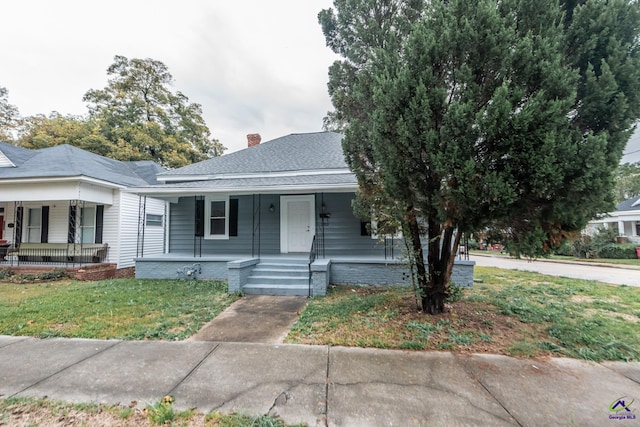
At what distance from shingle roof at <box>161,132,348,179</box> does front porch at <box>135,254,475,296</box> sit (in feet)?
11.2

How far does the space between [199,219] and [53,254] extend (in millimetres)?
6285

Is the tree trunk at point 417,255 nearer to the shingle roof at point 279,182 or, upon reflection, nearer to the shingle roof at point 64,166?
the shingle roof at point 279,182

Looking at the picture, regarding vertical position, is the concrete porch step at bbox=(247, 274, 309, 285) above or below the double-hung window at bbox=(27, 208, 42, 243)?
below

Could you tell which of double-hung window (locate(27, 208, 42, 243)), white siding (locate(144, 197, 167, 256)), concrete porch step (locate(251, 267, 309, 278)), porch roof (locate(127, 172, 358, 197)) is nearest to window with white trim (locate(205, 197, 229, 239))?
porch roof (locate(127, 172, 358, 197))

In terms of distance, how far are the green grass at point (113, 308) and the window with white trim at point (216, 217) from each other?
2.20 metres

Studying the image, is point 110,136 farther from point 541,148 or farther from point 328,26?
point 541,148

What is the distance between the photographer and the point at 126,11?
9.04 metres

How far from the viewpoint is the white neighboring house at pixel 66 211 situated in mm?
9188

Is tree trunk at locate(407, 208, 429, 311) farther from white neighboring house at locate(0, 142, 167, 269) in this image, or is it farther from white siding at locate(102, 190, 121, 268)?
white siding at locate(102, 190, 121, 268)

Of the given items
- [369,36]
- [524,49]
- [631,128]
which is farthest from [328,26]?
[631,128]

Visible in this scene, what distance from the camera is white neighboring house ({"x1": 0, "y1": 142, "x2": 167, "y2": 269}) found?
9188 mm

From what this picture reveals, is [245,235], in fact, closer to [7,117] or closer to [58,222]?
[58,222]

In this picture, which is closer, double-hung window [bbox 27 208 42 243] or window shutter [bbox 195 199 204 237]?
window shutter [bbox 195 199 204 237]

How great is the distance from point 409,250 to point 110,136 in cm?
2314
